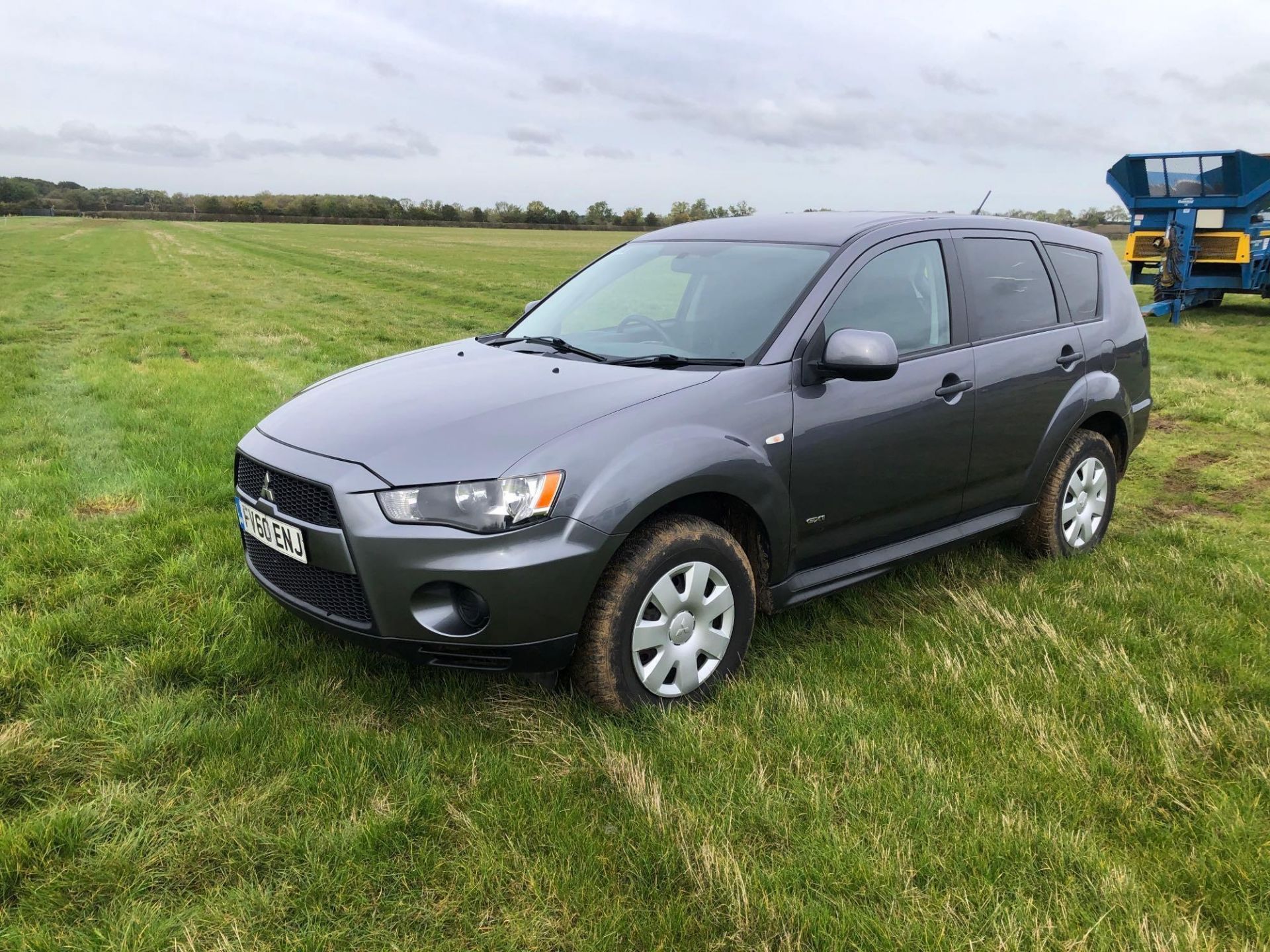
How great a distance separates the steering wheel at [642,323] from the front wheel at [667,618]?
96 cm

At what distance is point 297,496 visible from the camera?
3.13 m

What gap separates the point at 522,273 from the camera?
26844 millimetres

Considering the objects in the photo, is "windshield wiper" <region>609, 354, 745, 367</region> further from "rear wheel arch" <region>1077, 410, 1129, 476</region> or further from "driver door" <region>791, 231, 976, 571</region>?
"rear wheel arch" <region>1077, 410, 1129, 476</region>

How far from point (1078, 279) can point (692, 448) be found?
2902mm

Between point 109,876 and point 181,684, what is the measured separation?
104 centimetres

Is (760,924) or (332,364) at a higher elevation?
(332,364)

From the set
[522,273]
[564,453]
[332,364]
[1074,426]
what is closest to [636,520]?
[564,453]

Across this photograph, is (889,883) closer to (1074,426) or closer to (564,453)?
(564,453)

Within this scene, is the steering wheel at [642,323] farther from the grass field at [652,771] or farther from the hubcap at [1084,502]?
the hubcap at [1084,502]

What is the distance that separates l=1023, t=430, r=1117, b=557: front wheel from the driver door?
0.73 m

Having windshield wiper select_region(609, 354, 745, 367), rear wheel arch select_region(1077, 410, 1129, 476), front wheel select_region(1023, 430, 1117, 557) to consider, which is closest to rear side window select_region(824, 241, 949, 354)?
windshield wiper select_region(609, 354, 745, 367)

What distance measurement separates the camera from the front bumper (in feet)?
9.19

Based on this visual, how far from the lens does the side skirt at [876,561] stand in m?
3.60

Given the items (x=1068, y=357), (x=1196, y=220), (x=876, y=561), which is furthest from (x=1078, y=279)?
(x=1196, y=220)
